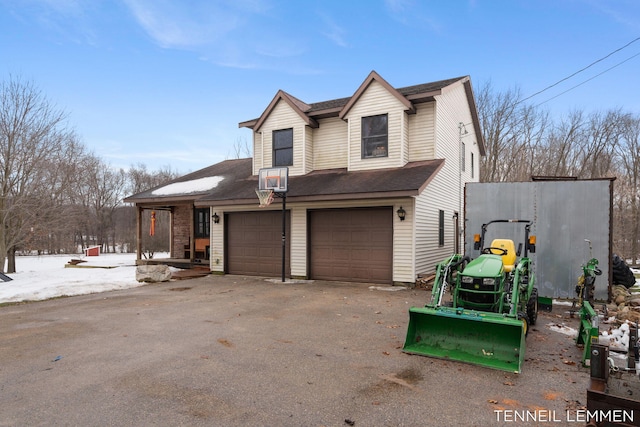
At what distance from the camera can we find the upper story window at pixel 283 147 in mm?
13118

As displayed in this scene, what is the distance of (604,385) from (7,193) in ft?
55.8

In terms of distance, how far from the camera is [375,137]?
11648 millimetres

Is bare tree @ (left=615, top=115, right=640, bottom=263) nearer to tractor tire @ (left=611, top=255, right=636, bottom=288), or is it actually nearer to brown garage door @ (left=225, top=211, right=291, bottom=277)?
tractor tire @ (left=611, top=255, right=636, bottom=288)

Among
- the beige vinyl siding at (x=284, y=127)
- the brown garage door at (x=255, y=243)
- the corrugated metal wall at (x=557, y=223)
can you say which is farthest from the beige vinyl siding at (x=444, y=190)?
the beige vinyl siding at (x=284, y=127)

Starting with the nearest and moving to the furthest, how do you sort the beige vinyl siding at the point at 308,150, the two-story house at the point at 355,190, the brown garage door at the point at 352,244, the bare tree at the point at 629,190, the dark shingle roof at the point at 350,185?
1. the dark shingle roof at the point at 350,185
2. the two-story house at the point at 355,190
3. the brown garage door at the point at 352,244
4. the beige vinyl siding at the point at 308,150
5. the bare tree at the point at 629,190

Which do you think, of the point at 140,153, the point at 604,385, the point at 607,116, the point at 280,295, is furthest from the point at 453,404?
the point at 140,153

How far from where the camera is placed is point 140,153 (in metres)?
47.2

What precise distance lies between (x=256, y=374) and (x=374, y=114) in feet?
31.3

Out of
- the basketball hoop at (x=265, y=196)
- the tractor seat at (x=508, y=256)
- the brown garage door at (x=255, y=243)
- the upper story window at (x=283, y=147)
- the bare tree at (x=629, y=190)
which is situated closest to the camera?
the tractor seat at (x=508, y=256)

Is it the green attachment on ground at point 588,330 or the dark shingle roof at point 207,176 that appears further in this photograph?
the dark shingle roof at point 207,176

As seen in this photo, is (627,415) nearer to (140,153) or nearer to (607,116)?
(607,116)

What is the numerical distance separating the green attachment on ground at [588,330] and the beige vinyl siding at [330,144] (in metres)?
8.83

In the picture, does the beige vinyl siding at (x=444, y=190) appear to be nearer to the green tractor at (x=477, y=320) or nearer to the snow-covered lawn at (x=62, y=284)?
the green tractor at (x=477, y=320)

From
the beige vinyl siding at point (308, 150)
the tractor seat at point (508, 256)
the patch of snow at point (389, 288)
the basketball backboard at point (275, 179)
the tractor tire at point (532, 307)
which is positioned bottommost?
the patch of snow at point (389, 288)
